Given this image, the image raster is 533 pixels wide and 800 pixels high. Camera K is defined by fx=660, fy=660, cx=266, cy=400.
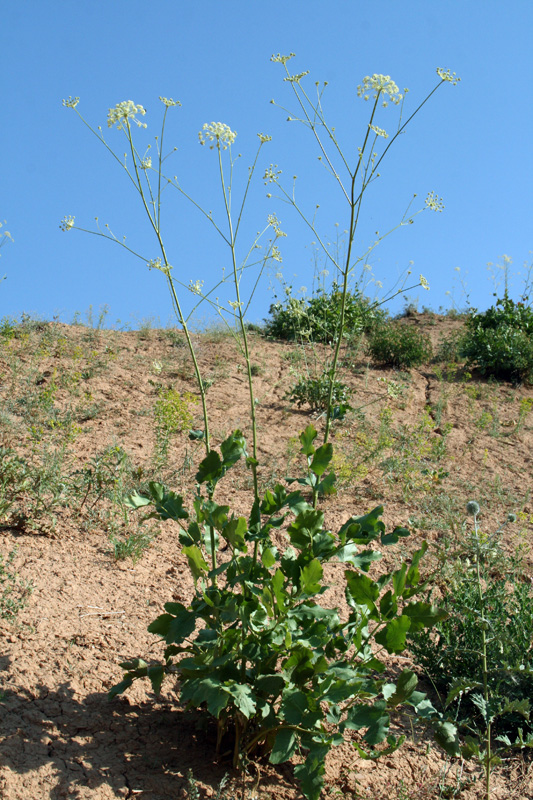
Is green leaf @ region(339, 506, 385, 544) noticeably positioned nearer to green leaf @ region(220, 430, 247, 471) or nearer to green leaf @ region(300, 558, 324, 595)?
green leaf @ region(300, 558, 324, 595)

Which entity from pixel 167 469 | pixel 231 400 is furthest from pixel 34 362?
pixel 167 469

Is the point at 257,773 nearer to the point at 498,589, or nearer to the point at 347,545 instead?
the point at 347,545

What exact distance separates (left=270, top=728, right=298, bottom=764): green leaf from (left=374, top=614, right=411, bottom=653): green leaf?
1.42 ft

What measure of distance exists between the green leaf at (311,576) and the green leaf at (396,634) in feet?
0.84

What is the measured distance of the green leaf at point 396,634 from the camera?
209 cm

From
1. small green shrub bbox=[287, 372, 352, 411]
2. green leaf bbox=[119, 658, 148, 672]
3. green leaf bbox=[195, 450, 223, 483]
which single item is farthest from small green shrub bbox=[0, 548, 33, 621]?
small green shrub bbox=[287, 372, 352, 411]

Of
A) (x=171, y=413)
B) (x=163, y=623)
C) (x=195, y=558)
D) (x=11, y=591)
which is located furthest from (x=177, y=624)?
(x=171, y=413)

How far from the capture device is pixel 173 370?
24.5 ft

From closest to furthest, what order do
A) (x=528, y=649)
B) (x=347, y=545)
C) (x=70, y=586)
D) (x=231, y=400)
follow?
1. (x=347, y=545)
2. (x=528, y=649)
3. (x=70, y=586)
4. (x=231, y=400)

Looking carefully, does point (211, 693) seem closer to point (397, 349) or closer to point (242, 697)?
point (242, 697)

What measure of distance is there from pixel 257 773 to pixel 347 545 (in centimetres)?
94

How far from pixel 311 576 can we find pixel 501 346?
740 cm

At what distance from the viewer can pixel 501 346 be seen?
347 inches

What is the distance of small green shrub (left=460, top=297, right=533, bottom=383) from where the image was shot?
8.83 metres
